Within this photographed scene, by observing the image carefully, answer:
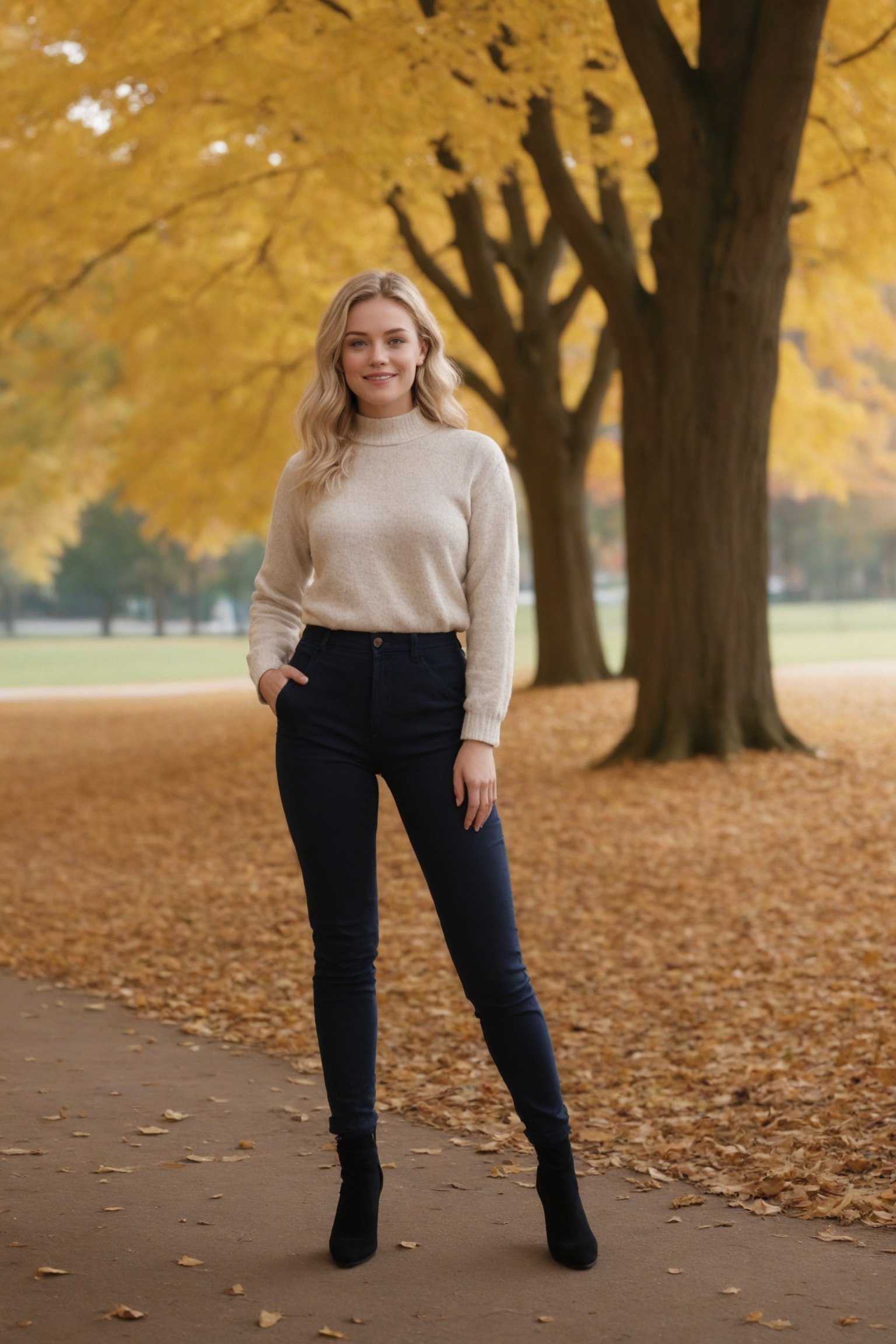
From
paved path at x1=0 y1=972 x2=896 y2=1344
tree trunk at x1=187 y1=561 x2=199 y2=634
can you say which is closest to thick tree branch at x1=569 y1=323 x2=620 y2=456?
paved path at x1=0 y1=972 x2=896 y2=1344

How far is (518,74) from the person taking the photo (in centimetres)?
915

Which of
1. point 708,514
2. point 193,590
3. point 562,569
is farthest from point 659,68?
point 193,590

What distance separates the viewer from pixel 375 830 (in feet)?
10.3

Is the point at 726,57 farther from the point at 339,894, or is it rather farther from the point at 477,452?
the point at 339,894

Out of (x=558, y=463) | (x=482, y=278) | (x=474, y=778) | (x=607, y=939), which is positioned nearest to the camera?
(x=474, y=778)

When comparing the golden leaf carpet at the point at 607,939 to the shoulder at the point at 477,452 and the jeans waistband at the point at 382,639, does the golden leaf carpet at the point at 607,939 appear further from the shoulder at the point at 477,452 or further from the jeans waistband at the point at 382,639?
the shoulder at the point at 477,452

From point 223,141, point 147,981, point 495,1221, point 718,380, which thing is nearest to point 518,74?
point 718,380

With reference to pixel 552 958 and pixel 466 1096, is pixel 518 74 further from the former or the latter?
pixel 466 1096

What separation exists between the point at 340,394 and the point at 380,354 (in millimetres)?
132

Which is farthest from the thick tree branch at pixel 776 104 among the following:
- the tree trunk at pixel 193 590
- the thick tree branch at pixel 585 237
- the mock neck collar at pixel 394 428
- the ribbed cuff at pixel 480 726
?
the tree trunk at pixel 193 590

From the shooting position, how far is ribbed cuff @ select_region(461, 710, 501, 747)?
314 cm

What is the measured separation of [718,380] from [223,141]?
6.20 meters

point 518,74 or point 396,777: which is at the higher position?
point 518,74

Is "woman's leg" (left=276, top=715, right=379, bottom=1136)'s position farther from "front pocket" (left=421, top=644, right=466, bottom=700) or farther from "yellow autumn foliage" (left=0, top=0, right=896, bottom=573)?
"yellow autumn foliage" (left=0, top=0, right=896, bottom=573)
